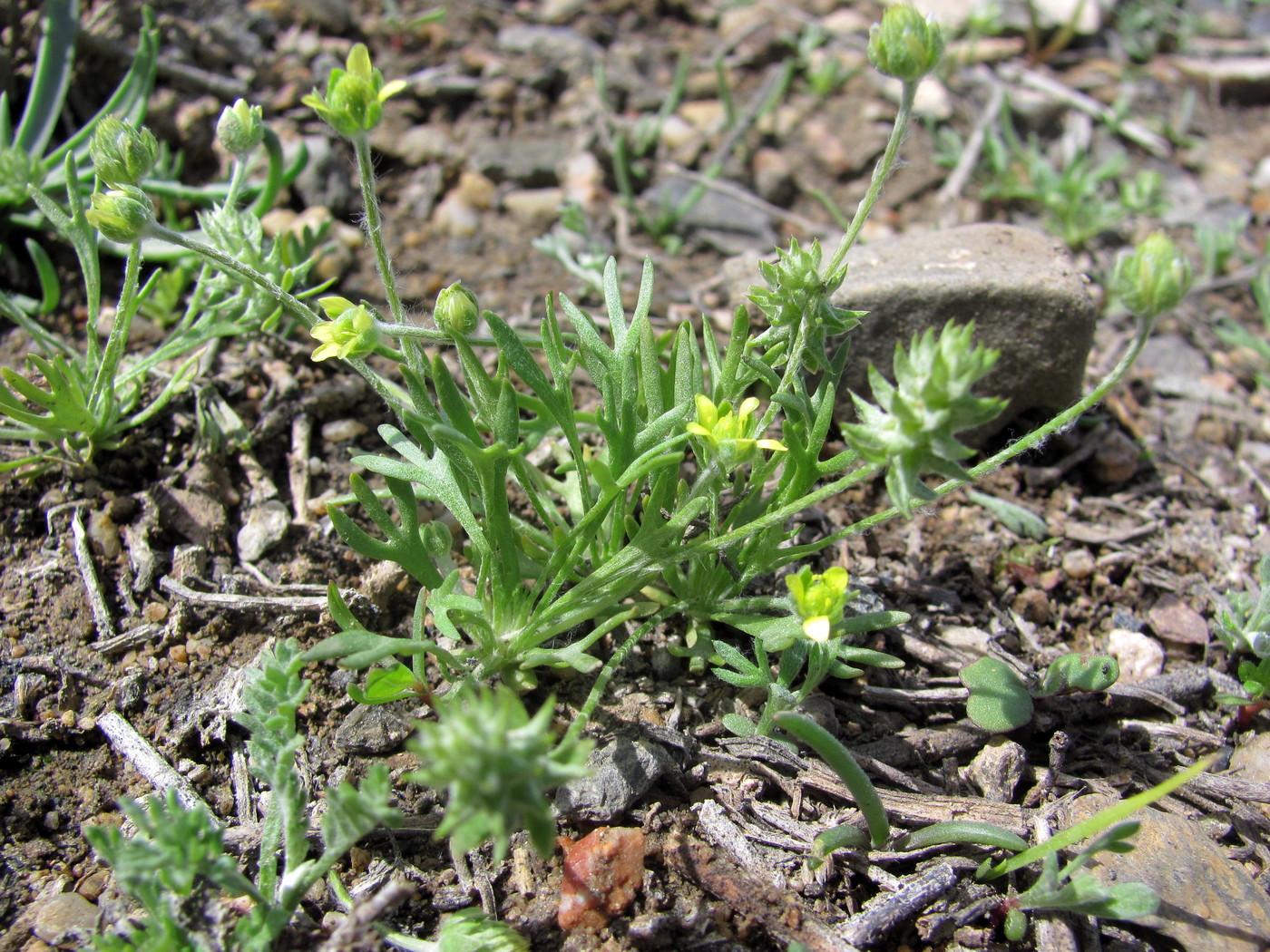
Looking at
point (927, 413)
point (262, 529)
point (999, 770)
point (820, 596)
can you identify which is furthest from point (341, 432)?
point (999, 770)

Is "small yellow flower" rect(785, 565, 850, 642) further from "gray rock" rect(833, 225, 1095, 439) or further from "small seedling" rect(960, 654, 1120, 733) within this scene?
"gray rock" rect(833, 225, 1095, 439)

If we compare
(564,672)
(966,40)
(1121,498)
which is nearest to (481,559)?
(564,672)

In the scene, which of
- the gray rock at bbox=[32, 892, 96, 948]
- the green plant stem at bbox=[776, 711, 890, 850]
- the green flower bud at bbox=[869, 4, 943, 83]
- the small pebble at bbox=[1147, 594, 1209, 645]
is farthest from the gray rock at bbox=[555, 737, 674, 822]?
the green flower bud at bbox=[869, 4, 943, 83]

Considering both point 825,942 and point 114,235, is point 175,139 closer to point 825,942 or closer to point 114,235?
point 114,235

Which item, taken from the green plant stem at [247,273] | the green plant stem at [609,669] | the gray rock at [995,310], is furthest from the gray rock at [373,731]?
the gray rock at [995,310]

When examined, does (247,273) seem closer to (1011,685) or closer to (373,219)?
(373,219)

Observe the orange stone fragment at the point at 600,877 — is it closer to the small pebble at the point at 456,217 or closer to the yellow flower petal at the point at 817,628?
the yellow flower petal at the point at 817,628
